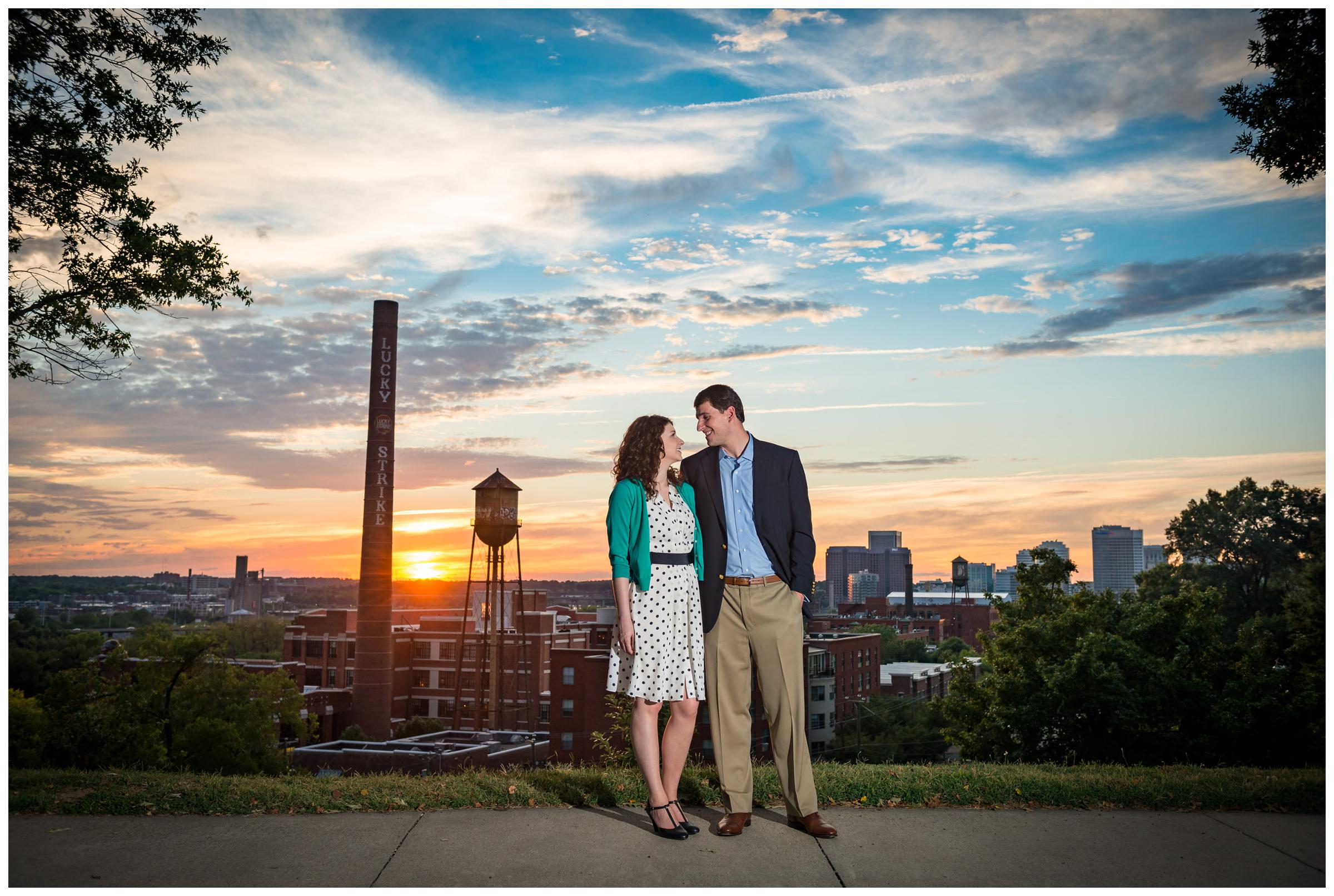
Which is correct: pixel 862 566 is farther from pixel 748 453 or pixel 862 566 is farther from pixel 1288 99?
pixel 748 453

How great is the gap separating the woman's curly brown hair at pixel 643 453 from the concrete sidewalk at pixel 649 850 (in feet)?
5.07

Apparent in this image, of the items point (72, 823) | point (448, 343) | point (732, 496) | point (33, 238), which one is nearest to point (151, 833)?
point (72, 823)

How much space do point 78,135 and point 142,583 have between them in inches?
1439

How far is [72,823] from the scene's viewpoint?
4.40 metres

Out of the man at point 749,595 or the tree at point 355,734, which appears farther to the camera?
the tree at point 355,734

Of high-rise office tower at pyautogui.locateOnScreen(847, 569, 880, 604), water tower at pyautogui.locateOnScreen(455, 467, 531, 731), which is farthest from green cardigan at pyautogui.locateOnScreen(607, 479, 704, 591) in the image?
high-rise office tower at pyautogui.locateOnScreen(847, 569, 880, 604)

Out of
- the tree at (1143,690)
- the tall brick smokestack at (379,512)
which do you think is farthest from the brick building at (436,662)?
the tree at (1143,690)

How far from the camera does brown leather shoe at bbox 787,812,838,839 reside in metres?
4.20

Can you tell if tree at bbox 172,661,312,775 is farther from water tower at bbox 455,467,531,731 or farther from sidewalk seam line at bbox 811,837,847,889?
sidewalk seam line at bbox 811,837,847,889

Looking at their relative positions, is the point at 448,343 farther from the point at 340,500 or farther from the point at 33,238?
the point at 33,238

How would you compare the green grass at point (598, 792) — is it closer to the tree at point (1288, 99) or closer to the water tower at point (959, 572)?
the tree at point (1288, 99)

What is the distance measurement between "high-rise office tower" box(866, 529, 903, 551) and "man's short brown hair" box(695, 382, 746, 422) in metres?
161

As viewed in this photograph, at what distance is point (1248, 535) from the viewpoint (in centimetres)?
3859

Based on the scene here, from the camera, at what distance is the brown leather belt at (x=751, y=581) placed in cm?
443
